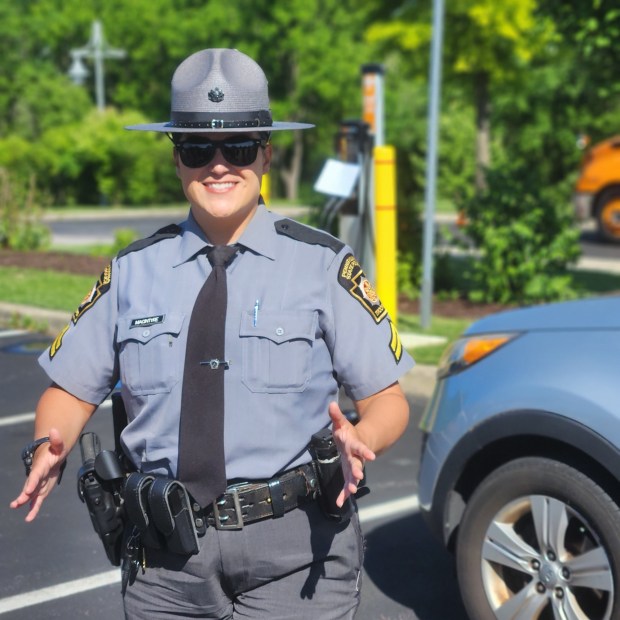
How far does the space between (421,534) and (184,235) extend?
316 cm

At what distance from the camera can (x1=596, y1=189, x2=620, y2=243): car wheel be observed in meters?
21.8

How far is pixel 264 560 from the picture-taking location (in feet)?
8.27

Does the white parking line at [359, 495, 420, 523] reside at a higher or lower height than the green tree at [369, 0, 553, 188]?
lower

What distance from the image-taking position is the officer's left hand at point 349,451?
2.32m

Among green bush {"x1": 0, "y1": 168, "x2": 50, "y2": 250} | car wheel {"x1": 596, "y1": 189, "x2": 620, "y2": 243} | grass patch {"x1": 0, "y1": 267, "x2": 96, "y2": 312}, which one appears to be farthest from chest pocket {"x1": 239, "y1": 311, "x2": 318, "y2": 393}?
car wheel {"x1": 596, "y1": 189, "x2": 620, "y2": 243}

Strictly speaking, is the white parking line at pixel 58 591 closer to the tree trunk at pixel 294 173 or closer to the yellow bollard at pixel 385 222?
the yellow bollard at pixel 385 222

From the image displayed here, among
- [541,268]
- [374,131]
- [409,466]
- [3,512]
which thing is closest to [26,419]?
[3,512]

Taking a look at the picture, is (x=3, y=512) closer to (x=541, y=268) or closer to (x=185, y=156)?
(x=185, y=156)

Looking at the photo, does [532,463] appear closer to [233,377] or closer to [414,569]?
[414,569]

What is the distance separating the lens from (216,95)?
2549 mm

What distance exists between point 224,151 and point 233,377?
480mm

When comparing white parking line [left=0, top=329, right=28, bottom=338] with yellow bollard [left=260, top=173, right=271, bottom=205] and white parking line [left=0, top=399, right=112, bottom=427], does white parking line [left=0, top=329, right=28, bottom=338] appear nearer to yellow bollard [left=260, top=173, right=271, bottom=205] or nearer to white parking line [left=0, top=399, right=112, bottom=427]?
yellow bollard [left=260, top=173, right=271, bottom=205]

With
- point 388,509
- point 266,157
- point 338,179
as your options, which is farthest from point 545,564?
point 338,179

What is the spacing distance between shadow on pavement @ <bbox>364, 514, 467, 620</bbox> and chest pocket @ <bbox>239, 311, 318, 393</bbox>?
224cm
